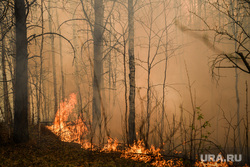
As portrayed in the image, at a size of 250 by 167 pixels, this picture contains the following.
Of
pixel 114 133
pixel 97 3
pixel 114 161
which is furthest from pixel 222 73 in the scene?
pixel 114 161

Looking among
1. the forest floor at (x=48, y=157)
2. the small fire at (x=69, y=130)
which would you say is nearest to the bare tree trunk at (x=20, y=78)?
the forest floor at (x=48, y=157)

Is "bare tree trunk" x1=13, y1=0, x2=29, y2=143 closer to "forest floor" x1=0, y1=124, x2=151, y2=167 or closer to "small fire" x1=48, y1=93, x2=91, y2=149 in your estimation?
"forest floor" x1=0, y1=124, x2=151, y2=167

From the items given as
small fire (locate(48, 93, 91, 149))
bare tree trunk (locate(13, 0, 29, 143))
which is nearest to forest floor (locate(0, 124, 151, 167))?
bare tree trunk (locate(13, 0, 29, 143))

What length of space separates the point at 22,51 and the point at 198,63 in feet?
63.6

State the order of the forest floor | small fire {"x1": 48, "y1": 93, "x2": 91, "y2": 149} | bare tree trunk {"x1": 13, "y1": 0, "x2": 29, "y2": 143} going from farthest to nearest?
small fire {"x1": 48, "y1": 93, "x2": 91, "y2": 149}, bare tree trunk {"x1": 13, "y1": 0, "x2": 29, "y2": 143}, the forest floor

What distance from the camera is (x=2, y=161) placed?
446 centimetres

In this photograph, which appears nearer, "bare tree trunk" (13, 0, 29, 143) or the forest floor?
the forest floor

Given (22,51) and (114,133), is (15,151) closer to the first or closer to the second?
(22,51)

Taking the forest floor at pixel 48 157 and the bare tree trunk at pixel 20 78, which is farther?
the bare tree trunk at pixel 20 78

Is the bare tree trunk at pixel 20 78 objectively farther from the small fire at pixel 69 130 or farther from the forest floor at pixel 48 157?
the small fire at pixel 69 130

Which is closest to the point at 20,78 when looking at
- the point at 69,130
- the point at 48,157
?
the point at 48,157

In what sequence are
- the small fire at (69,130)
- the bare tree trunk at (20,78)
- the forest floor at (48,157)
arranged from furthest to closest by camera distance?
the small fire at (69,130)
the bare tree trunk at (20,78)
the forest floor at (48,157)

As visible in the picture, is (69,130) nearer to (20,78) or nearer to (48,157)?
(20,78)

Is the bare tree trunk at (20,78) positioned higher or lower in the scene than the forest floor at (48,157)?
higher
